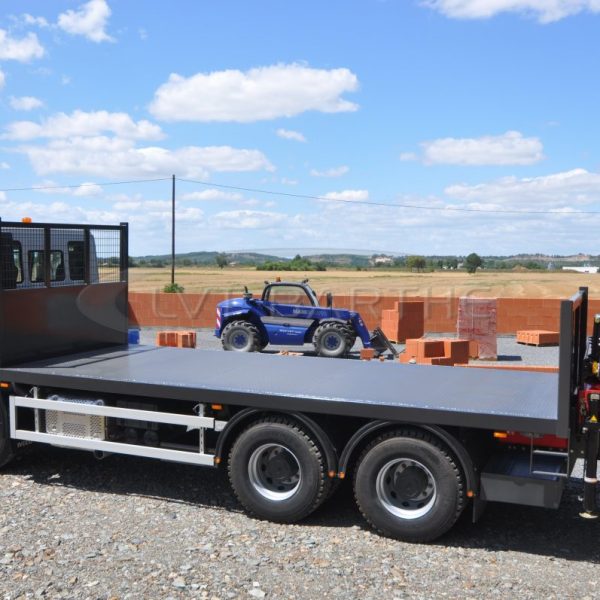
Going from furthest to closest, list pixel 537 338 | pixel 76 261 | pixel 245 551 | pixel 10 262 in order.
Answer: pixel 537 338 < pixel 76 261 < pixel 10 262 < pixel 245 551

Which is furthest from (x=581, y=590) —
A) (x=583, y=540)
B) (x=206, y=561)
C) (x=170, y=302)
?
(x=170, y=302)

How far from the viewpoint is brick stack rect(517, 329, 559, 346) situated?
888 inches

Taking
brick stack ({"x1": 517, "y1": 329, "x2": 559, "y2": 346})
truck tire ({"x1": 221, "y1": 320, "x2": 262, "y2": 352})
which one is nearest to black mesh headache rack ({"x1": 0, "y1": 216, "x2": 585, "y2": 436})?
truck tire ({"x1": 221, "y1": 320, "x2": 262, "y2": 352})

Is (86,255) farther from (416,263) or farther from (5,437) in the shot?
(416,263)

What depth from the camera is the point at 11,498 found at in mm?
7445

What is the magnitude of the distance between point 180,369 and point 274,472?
5.87ft

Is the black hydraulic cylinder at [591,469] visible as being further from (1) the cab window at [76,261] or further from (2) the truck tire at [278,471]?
(1) the cab window at [76,261]

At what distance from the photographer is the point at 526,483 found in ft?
19.6

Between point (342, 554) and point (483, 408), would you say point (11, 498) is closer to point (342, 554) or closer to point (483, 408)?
point (342, 554)

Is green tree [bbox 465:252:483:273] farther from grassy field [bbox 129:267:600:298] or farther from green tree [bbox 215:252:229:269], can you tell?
green tree [bbox 215:252:229:269]

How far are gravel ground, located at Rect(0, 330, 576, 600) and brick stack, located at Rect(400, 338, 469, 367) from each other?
9.20 m

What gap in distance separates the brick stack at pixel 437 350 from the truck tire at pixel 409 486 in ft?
34.5

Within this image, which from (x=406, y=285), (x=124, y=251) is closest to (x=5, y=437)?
(x=124, y=251)

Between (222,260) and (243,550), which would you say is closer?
(243,550)
